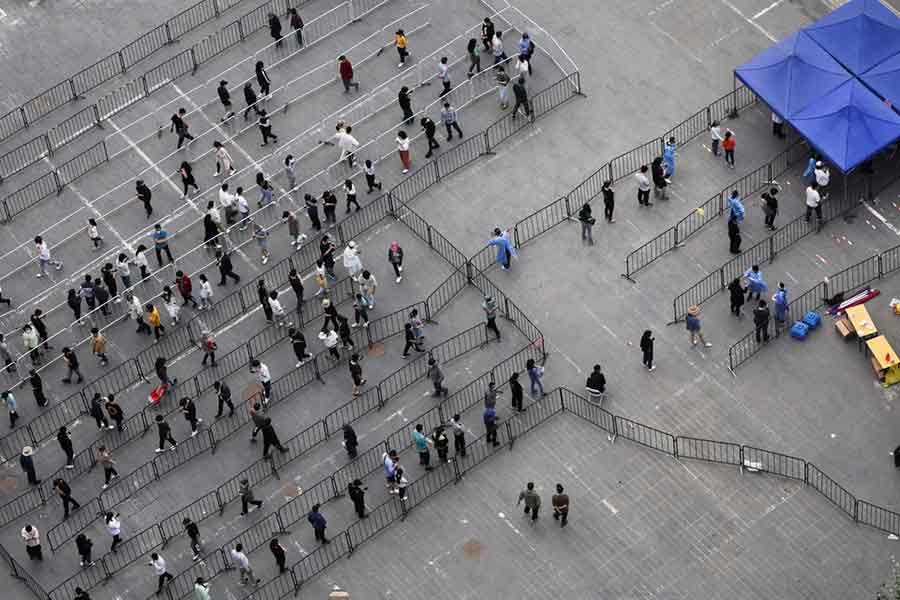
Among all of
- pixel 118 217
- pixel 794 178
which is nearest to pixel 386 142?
pixel 118 217

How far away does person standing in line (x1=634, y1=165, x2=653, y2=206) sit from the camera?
66.4m

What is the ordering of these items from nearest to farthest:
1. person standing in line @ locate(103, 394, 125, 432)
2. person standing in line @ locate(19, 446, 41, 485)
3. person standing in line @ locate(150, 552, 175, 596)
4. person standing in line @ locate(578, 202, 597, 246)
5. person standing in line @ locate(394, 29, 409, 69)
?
person standing in line @ locate(150, 552, 175, 596), person standing in line @ locate(19, 446, 41, 485), person standing in line @ locate(103, 394, 125, 432), person standing in line @ locate(578, 202, 597, 246), person standing in line @ locate(394, 29, 409, 69)

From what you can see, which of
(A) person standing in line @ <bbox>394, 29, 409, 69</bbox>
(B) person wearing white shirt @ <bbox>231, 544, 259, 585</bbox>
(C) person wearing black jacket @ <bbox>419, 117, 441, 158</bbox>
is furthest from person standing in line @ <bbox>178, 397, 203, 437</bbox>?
(A) person standing in line @ <bbox>394, 29, 409, 69</bbox>

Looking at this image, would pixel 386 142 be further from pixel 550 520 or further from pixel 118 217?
pixel 550 520

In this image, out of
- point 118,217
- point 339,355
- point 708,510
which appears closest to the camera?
point 708,510

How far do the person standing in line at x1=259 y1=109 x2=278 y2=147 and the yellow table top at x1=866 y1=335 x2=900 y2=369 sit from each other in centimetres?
2055

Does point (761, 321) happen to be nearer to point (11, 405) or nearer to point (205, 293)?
point (205, 293)

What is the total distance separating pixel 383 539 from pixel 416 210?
12.5m

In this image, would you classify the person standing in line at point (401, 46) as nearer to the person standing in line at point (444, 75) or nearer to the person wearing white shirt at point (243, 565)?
the person standing in line at point (444, 75)

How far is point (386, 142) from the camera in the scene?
69.9 meters

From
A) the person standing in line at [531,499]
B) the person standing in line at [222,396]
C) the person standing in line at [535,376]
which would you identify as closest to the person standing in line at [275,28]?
the person standing in line at [222,396]

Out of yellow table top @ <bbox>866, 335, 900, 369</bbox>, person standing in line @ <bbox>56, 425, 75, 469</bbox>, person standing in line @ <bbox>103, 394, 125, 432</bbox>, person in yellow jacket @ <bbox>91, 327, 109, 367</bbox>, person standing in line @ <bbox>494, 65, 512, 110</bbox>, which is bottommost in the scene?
yellow table top @ <bbox>866, 335, 900, 369</bbox>

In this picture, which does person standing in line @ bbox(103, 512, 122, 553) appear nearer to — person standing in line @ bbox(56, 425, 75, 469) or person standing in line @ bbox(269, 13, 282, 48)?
person standing in line @ bbox(56, 425, 75, 469)

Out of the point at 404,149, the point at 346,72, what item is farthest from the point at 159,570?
the point at 346,72
